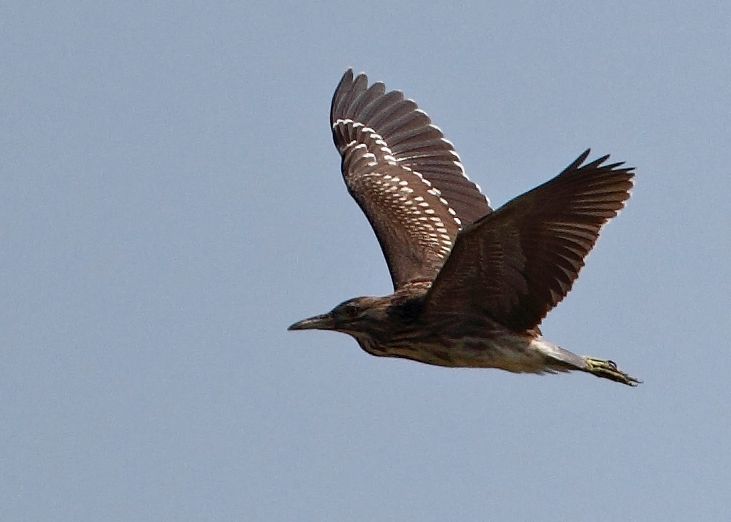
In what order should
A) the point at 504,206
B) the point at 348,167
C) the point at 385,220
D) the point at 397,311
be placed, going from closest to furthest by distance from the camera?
the point at 504,206
the point at 397,311
the point at 385,220
the point at 348,167

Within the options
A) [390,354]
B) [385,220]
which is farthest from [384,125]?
[390,354]

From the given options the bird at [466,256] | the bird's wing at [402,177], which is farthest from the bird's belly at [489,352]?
the bird's wing at [402,177]

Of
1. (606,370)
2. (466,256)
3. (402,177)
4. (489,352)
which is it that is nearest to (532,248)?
(466,256)

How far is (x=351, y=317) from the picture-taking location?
11.2 meters

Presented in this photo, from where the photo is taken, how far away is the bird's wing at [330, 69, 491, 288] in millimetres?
12367

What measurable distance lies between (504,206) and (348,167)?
13.6 feet

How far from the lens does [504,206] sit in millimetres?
9570

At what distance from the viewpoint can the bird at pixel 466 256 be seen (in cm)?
984

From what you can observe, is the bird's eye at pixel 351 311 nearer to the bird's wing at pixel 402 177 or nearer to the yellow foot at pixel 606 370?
the bird's wing at pixel 402 177

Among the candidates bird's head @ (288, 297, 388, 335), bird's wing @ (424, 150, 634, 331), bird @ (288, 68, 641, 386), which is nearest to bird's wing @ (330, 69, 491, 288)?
bird @ (288, 68, 641, 386)

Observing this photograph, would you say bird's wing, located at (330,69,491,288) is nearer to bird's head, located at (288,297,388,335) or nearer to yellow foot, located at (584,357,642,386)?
bird's head, located at (288,297,388,335)

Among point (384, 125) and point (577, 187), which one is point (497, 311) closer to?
point (577, 187)

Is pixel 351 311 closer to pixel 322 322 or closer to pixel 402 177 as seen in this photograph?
pixel 322 322

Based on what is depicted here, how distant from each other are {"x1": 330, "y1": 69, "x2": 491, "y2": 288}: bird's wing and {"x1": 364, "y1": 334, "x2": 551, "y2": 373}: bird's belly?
0.98 metres
